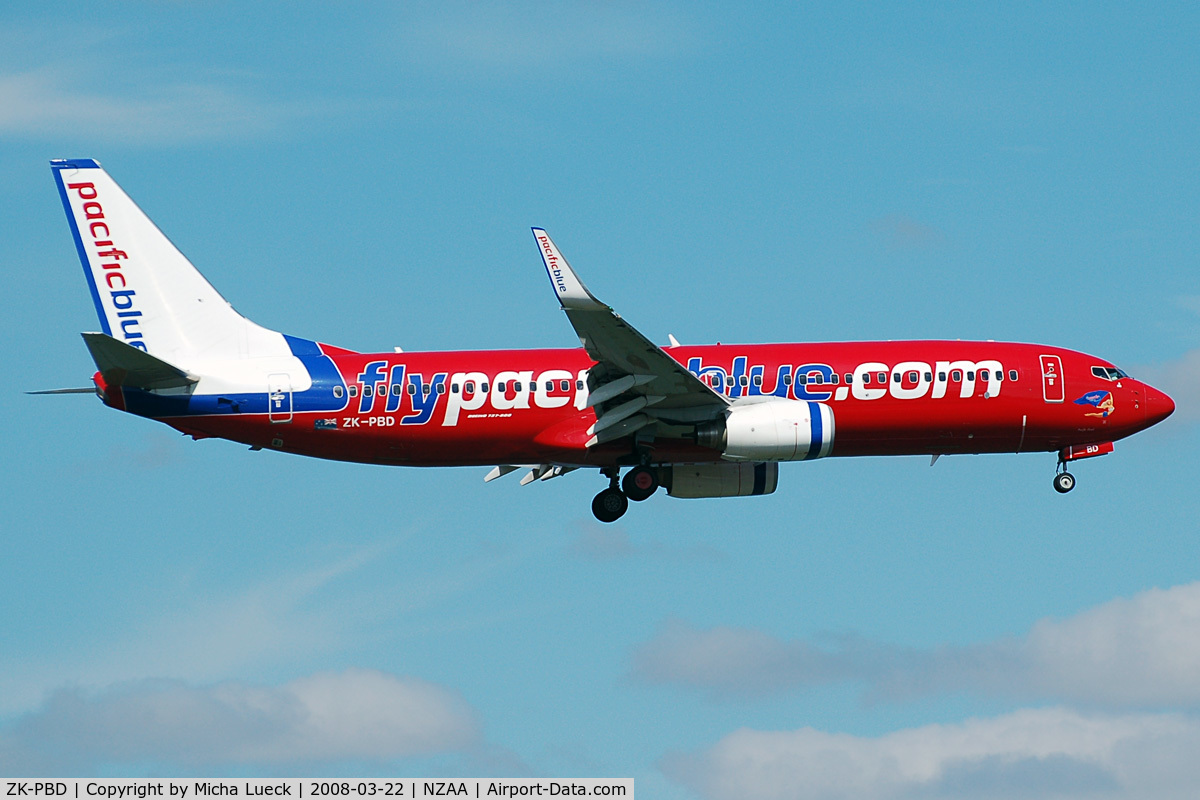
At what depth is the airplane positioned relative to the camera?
195ft

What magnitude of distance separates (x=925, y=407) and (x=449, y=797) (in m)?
22.8

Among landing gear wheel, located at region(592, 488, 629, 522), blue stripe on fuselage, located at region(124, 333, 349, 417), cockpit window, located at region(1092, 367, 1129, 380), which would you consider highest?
cockpit window, located at region(1092, 367, 1129, 380)

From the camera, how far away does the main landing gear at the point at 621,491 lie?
6228 cm

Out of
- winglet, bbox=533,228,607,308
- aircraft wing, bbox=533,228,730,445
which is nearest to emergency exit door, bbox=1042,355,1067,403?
aircraft wing, bbox=533,228,730,445

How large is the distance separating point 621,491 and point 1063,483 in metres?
15.1

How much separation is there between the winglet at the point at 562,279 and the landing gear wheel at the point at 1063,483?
19.0 meters

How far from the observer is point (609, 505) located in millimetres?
62688

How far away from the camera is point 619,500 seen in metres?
62.8

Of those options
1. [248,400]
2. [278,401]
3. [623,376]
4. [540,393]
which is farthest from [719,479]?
[248,400]

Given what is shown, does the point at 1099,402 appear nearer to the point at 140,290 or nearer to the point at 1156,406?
the point at 1156,406

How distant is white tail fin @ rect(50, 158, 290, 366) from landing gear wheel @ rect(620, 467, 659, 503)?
38.7ft

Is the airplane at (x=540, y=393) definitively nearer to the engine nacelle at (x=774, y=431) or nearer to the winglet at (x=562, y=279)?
the engine nacelle at (x=774, y=431)

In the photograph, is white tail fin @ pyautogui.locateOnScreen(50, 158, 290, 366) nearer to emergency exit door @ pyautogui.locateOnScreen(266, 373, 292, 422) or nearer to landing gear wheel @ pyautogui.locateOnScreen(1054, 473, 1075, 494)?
emergency exit door @ pyautogui.locateOnScreen(266, 373, 292, 422)

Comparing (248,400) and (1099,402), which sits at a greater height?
(1099,402)
